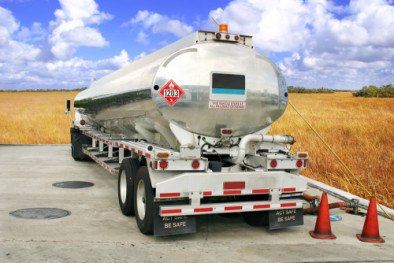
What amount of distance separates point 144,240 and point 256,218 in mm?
1739

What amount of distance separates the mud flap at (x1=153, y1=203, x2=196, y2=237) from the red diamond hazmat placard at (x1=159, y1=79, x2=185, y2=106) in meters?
1.41

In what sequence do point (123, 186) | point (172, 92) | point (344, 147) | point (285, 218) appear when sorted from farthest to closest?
point (344, 147)
point (123, 186)
point (285, 218)
point (172, 92)

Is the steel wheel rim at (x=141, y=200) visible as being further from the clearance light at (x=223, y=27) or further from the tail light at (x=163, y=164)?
the clearance light at (x=223, y=27)

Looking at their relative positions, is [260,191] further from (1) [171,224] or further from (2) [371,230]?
(2) [371,230]

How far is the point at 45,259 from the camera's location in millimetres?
5422

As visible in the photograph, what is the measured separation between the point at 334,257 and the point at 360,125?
42.1 feet

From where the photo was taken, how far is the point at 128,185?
287 inches

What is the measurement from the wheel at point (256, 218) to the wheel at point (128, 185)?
1735mm

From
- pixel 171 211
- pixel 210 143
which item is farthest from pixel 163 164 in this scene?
pixel 210 143

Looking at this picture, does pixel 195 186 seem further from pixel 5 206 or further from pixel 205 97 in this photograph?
pixel 5 206

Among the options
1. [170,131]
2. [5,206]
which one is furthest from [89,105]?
[170,131]

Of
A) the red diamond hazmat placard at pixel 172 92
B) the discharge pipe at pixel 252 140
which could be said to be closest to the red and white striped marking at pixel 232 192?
the discharge pipe at pixel 252 140

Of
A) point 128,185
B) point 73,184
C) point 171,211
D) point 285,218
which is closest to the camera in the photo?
point 171,211

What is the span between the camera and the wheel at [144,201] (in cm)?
629
